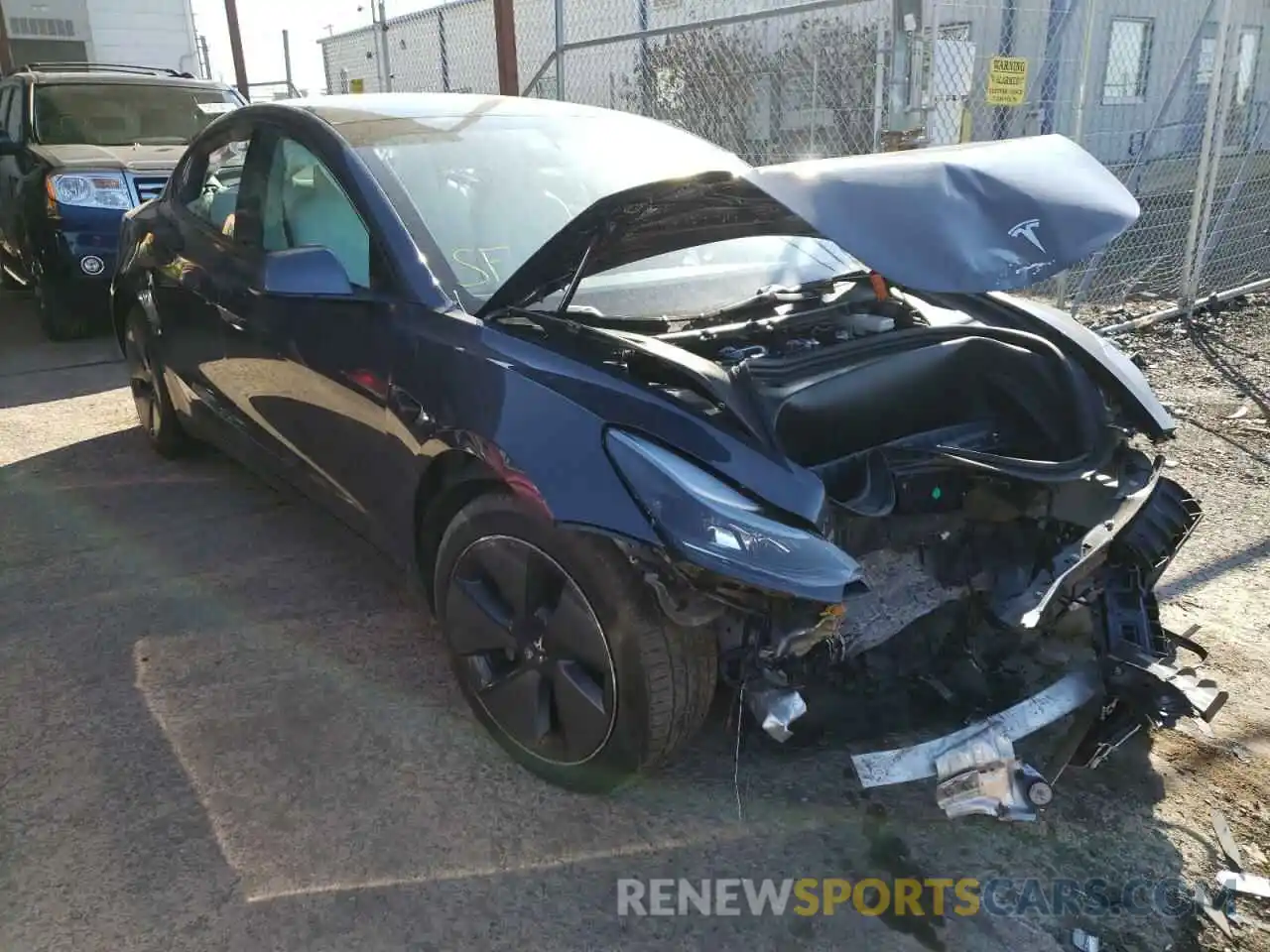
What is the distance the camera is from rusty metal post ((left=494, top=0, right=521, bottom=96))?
273 inches

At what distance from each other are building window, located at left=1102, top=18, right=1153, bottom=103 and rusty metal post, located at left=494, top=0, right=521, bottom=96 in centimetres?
712

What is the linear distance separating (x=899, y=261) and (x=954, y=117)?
19.9 ft

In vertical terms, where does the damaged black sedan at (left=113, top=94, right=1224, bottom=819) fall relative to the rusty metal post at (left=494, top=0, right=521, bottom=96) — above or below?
below

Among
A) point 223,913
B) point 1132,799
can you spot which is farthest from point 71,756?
point 1132,799

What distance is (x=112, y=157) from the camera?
23.4ft

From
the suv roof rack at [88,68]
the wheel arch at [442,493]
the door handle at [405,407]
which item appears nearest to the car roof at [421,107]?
the door handle at [405,407]

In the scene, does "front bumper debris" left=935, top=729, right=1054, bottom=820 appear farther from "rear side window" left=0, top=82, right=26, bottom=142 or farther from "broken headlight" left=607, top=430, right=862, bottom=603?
"rear side window" left=0, top=82, right=26, bottom=142

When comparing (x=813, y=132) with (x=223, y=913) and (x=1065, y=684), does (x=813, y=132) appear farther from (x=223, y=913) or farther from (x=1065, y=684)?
(x=223, y=913)

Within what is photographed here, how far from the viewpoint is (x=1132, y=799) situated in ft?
8.04

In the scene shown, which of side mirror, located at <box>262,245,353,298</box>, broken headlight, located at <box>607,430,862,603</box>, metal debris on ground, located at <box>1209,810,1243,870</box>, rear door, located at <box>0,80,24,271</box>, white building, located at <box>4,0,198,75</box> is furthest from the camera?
white building, located at <box>4,0,198,75</box>

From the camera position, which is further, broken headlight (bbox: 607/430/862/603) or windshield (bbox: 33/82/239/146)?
windshield (bbox: 33/82/239/146)

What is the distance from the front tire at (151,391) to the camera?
4.47 metres

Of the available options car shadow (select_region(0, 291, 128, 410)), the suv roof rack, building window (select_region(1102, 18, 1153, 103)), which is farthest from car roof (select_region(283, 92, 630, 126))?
building window (select_region(1102, 18, 1153, 103))

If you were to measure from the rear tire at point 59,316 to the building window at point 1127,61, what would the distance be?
10268mm
